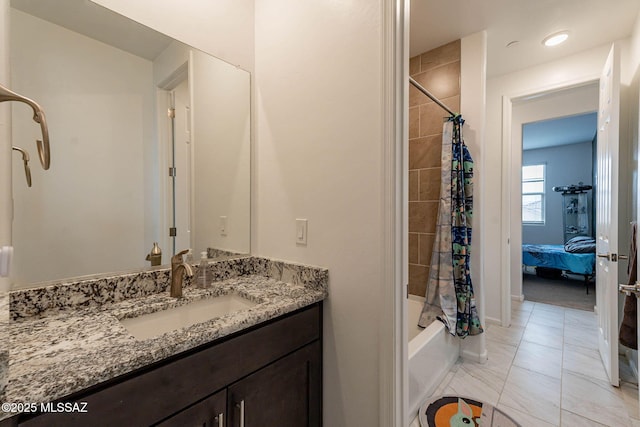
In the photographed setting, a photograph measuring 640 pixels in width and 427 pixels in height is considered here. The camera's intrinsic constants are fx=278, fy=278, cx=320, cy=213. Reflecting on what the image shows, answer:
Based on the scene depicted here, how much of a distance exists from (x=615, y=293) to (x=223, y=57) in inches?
109

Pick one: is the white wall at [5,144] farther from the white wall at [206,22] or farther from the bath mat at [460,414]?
the bath mat at [460,414]

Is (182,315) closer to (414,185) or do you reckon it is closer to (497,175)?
(414,185)

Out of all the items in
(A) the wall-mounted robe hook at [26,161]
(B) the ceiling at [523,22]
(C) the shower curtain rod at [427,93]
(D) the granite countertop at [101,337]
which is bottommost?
(D) the granite countertop at [101,337]

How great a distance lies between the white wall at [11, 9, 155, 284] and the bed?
5.52 meters

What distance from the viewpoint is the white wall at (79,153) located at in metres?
0.92

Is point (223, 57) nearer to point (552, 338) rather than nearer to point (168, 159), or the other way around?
point (168, 159)

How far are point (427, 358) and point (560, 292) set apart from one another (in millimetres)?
3550

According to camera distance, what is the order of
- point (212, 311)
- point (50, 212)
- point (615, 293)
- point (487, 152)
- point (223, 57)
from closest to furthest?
point (50, 212) < point (212, 311) < point (223, 57) < point (615, 293) < point (487, 152)

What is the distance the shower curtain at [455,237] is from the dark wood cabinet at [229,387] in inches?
51.1

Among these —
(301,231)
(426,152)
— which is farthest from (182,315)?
(426,152)

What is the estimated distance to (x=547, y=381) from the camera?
1.94m

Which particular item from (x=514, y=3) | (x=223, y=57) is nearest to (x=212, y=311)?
(x=223, y=57)

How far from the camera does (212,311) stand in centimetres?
122

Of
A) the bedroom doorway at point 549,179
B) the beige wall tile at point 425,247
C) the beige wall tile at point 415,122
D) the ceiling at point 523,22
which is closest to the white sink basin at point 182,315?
the beige wall tile at point 425,247
